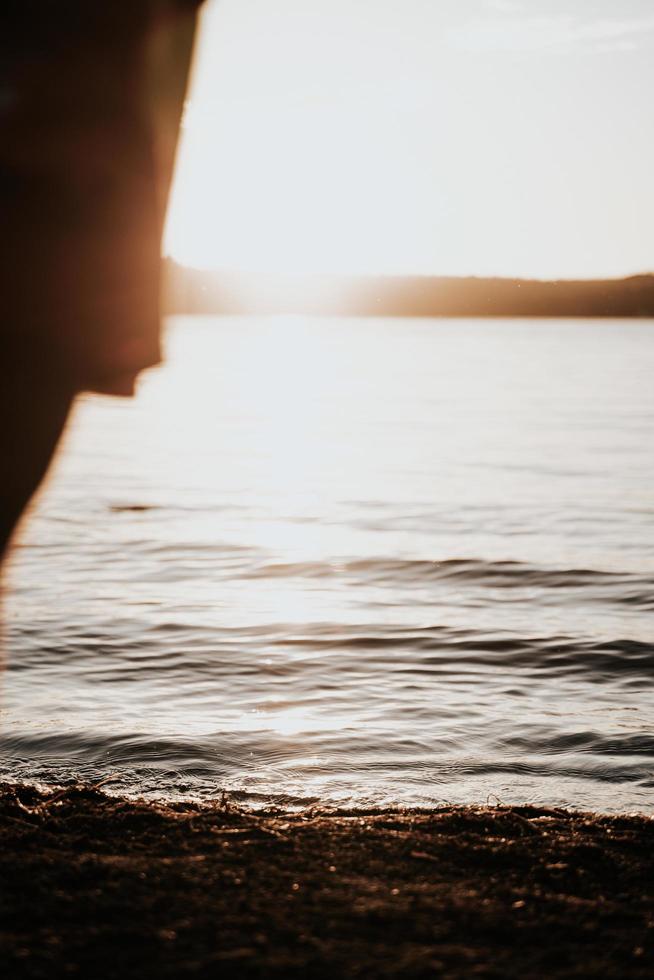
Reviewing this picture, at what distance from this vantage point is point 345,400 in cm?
7262

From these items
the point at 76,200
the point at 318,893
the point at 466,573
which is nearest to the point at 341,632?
the point at 466,573

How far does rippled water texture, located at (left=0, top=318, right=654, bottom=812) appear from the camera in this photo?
266 inches

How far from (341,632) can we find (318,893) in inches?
290

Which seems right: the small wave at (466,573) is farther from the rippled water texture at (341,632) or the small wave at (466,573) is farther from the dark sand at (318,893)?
the dark sand at (318,893)

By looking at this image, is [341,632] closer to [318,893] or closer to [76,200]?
[318,893]

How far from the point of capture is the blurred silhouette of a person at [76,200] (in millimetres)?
1843

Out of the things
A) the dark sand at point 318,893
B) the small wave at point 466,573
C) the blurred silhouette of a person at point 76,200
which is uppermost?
the blurred silhouette of a person at point 76,200

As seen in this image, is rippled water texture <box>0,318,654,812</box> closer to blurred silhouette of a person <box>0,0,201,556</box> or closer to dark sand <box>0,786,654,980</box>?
blurred silhouette of a person <box>0,0,201,556</box>

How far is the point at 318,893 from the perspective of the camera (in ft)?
12.8

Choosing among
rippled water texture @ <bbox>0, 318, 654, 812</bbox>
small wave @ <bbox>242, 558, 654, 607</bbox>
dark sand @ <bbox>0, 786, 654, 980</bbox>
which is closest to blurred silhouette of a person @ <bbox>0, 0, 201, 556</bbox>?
rippled water texture @ <bbox>0, 318, 654, 812</bbox>

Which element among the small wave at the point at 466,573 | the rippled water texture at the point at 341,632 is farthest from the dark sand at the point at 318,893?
the small wave at the point at 466,573

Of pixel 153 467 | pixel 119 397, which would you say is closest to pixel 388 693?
pixel 119 397

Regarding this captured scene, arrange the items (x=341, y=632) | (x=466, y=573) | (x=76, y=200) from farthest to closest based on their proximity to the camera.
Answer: (x=466, y=573), (x=341, y=632), (x=76, y=200)

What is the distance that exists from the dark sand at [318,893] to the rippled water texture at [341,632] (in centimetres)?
117
